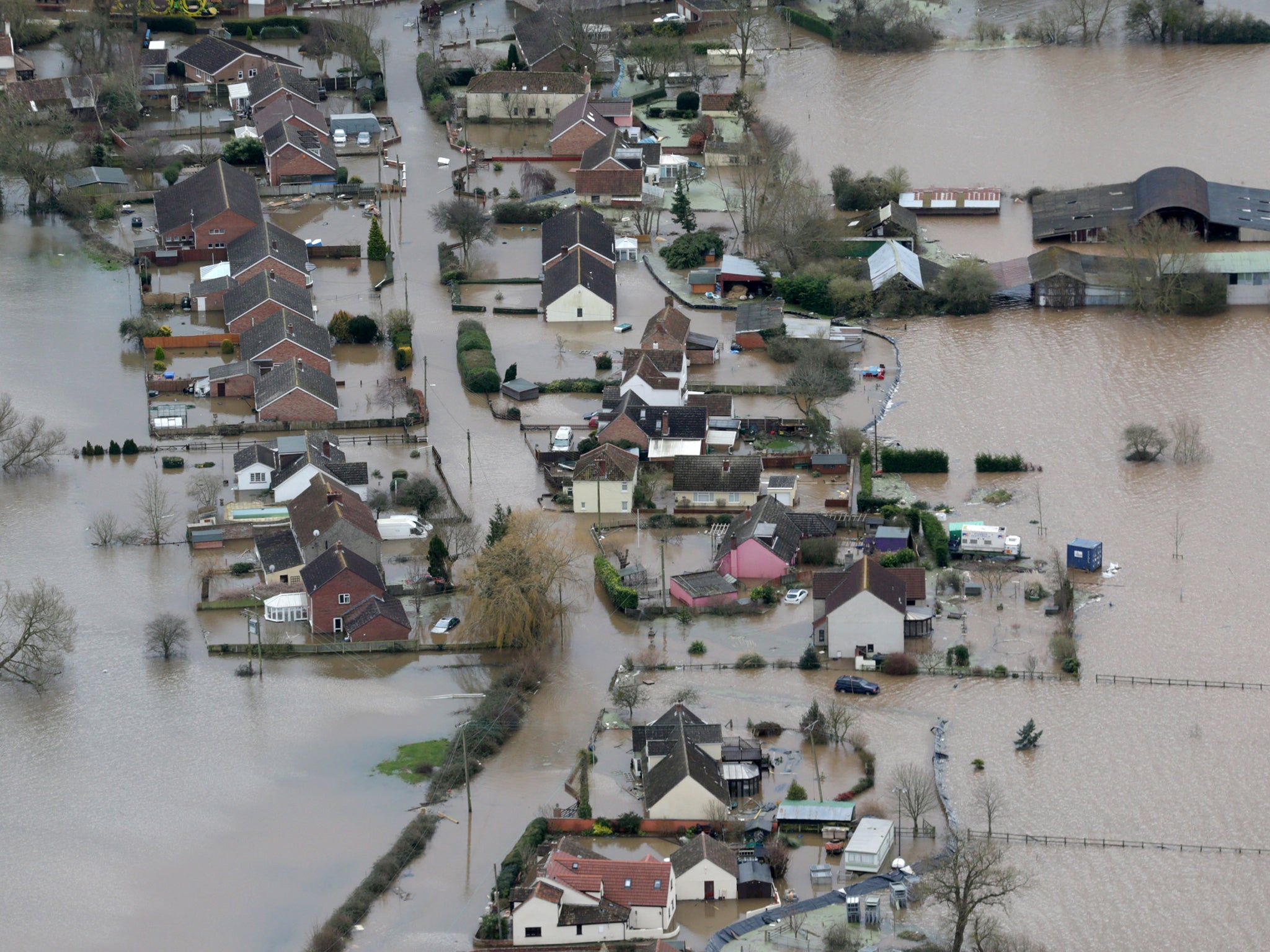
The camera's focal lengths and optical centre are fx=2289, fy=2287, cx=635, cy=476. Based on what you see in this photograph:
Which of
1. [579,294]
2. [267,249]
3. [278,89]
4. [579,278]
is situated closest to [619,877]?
[579,294]

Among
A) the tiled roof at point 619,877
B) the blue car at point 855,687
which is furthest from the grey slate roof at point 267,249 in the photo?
the tiled roof at point 619,877

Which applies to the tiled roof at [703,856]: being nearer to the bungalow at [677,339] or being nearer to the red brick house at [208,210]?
the bungalow at [677,339]

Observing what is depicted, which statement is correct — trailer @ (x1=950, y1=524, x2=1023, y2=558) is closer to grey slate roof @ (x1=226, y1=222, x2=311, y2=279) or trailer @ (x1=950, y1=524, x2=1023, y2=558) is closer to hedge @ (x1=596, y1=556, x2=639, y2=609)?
hedge @ (x1=596, y1=556, x2=639, y2=609)

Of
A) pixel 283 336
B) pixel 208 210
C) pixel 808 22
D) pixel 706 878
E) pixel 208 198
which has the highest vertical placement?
pixel 808 22

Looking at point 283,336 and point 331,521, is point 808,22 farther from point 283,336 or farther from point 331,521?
point 331,521

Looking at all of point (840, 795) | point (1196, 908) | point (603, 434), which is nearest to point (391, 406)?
point (603, 434)

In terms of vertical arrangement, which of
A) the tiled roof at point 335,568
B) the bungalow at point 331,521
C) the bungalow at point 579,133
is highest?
the bungalow at point 579,133
